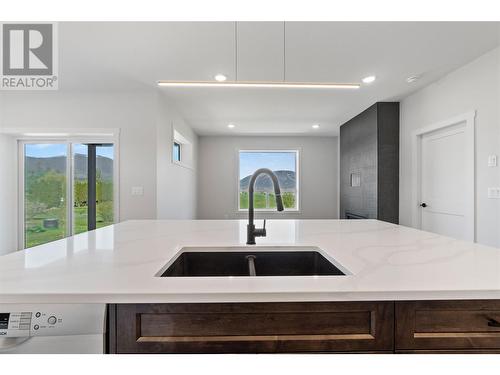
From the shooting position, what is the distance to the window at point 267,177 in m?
7.04

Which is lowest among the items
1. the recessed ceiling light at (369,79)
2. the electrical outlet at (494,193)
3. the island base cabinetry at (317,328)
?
the island base cabinetry at (317,328)

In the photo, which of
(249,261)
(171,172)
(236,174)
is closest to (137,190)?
(171,172)

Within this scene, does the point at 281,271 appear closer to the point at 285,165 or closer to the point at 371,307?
the point at 371,307

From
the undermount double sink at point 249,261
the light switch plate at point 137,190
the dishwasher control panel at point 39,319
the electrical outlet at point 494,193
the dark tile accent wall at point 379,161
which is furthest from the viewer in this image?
the dark tile accent wall at point 379,161

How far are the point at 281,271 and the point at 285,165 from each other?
6.04m

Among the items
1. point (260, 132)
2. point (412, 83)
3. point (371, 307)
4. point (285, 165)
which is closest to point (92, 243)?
point (371, 307)

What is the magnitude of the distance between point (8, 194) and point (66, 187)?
35.2 inches

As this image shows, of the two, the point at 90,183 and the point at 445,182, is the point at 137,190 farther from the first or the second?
the point at 445,182

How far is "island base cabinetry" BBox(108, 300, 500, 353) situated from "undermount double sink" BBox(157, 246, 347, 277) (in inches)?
19.5

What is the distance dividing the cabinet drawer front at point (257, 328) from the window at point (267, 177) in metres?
6.33

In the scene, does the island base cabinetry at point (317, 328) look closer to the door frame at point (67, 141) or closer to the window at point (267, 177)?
the door frame at point (67, 141)

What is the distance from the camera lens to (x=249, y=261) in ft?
3.82

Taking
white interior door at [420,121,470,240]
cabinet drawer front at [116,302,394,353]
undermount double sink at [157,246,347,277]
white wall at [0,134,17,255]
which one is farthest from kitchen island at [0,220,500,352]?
white wall at [0,134,17,255]

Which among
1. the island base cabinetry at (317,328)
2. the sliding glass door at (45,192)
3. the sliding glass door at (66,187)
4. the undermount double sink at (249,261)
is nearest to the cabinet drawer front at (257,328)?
the island base cabinetry at (317,328)
